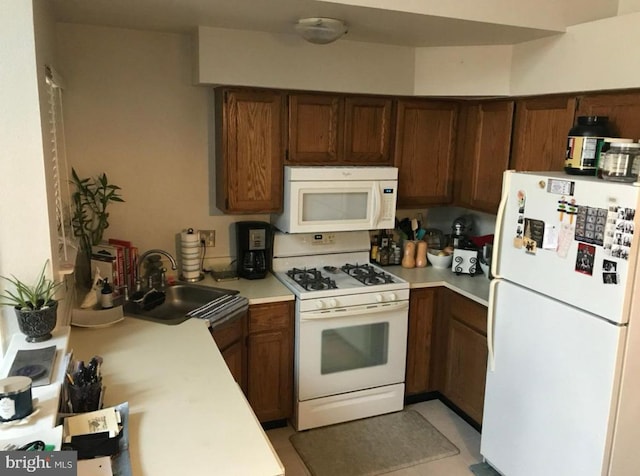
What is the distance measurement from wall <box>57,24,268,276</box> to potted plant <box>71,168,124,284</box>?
6cm

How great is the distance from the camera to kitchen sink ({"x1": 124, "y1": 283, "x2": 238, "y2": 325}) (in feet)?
8.75

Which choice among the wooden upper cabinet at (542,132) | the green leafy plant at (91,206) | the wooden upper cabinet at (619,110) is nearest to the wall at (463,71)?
the wooden upper cabinet at (542,132)

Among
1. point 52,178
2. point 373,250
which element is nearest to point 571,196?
point 373,250

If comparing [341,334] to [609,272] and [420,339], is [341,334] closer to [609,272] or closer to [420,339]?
[420,339]

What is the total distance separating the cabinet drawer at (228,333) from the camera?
262 cm

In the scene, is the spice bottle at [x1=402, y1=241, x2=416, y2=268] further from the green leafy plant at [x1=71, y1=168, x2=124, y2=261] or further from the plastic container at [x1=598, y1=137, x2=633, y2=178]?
the green leafy plant at [x1=71, y1=168, x2=124, y2=261]

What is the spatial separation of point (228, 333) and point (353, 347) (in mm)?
805

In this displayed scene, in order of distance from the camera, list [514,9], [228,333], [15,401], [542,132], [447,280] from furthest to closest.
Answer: [447,280] < [542,132] < [228,333] < [514,9] < [15,401]

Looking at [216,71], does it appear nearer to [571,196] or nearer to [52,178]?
[52,178]

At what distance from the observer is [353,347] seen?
3.14 m

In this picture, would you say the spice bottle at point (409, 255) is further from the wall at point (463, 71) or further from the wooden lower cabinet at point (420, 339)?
the wall at point (463, 71)

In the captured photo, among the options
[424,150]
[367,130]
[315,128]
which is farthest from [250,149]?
[424,150]

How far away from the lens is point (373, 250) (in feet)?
11.9

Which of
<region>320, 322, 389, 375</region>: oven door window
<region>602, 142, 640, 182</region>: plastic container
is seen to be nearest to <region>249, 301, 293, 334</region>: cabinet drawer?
<region>320, 322, 389, 375</region>: oven door window
